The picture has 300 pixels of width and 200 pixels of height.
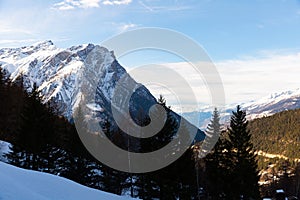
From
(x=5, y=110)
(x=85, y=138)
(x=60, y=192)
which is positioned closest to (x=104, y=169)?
(x=85, y=138)

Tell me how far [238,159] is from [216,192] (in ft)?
24.9

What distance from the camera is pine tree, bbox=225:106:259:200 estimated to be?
42531 millimetres

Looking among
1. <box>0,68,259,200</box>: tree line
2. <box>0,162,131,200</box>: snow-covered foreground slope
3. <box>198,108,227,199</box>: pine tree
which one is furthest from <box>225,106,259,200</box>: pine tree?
<box>0,162,131,200</box>: snow-covered foreground slope

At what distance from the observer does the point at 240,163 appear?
4275 cm

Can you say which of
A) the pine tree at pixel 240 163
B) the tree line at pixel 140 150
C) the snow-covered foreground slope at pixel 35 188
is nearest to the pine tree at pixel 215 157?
the tree line at pixel 140 150

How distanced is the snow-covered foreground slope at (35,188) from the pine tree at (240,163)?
23654mm

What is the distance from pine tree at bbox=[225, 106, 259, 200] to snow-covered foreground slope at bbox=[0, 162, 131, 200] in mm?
23654

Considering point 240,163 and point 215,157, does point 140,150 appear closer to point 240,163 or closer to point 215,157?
point 215,157

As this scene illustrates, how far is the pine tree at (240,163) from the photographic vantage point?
42.5 metres

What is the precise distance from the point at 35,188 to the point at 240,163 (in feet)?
99.8

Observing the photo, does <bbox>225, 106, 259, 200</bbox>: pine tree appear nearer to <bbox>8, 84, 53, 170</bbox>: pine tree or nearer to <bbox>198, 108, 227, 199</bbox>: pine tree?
<bbox>198, 108, 227, 199</bbox>: pine tree

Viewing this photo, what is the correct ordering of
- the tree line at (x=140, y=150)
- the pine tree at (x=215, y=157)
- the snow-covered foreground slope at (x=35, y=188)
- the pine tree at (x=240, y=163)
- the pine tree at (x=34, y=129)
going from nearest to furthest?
the snow-covered foreground slope at (x=35, y=188) < the tree line at (x=140, y=150) < the pine tree at (x=34, y=129) < the pine tree at (x=240, y=163) < the pine tree at (x=215, y=157)

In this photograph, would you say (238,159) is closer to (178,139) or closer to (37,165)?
(178,139)

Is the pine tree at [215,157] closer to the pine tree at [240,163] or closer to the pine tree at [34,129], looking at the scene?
the pine tree at [240,163]
